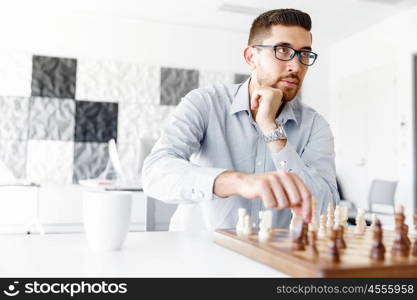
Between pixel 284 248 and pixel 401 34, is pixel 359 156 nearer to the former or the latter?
pixel 401 34

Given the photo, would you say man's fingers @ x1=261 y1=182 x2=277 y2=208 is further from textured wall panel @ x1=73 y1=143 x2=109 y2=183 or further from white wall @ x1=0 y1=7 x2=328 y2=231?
textured wall panel @ x1=73 y1=143 x2=109 y2=183

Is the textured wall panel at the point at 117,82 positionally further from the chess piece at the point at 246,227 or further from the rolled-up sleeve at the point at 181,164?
the chess piece at the point at 246,227

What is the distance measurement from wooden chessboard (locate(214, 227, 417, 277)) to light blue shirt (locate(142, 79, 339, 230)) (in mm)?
464

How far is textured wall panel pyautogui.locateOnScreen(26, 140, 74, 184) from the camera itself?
5.62 metres

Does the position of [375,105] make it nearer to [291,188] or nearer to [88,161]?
[88,161]

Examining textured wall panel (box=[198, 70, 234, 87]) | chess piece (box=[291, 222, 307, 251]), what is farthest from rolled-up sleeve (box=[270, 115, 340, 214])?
textured wall panel (box=[198, 70, 234, 87])

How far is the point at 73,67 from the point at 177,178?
4893 millimetres

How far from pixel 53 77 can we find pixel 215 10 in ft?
7.27

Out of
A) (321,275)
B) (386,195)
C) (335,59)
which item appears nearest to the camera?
(321,275)

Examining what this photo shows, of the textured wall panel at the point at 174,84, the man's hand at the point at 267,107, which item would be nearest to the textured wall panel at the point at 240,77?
the textured wall panel at the point at 174,84

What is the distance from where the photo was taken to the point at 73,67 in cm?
577

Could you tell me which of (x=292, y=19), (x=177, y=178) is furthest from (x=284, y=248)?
(x=292, y=19)

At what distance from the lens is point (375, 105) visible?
5.79m

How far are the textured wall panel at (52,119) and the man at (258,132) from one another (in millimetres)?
4329
